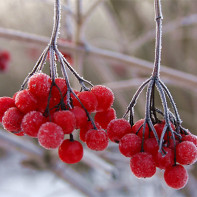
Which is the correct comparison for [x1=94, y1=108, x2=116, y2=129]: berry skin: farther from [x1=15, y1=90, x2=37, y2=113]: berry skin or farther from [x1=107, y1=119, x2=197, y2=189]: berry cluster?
[x1=15, y1=90, x2=37, y2=113]: berry skin

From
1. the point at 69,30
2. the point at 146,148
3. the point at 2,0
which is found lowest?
the point at 146,148

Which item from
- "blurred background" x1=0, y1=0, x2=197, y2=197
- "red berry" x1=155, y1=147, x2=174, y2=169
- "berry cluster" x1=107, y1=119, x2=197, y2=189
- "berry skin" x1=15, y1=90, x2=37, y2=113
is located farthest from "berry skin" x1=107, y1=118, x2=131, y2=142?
"blurred background" x1=0, y1=0, x2=197, y2=197

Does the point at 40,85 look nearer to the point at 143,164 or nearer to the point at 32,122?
the point at 32,122

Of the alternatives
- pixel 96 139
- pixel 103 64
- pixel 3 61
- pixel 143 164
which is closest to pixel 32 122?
pixel 96 139

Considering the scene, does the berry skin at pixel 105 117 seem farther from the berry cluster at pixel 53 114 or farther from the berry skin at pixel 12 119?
the berry skin at pixel 12 119

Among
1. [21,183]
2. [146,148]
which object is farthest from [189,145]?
[21,183]

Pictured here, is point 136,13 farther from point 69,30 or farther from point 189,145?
point 189,145
